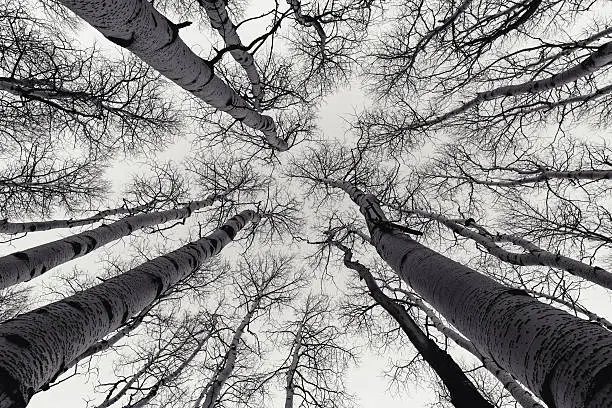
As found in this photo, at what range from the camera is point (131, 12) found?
5.65 ft

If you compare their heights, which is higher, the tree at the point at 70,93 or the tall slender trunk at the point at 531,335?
the tree at the point at 70,93

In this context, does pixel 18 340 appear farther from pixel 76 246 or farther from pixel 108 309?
pixel 76 246

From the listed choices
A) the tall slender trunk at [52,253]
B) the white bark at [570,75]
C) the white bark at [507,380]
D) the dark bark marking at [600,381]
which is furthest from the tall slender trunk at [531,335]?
the tall slender trunk at [52,253]

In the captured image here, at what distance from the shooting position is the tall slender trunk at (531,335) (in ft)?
3.01

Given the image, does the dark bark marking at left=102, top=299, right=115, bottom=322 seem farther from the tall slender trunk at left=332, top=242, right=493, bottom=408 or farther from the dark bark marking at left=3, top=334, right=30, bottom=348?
the tall slender trunk at left=332, top=242, right=493, bottom=408

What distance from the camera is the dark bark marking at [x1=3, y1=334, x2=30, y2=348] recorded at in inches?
47.9

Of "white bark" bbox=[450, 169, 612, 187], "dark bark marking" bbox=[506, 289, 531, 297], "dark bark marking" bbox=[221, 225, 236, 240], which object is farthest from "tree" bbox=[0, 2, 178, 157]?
"white bark" bbox=[450, 169, 612, 187]

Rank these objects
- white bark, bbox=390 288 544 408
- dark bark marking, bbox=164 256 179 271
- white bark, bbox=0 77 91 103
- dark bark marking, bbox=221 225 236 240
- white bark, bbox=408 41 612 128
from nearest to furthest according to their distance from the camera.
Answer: dark bark marking, bbox=164 256 179 271, white bark, bbox=408 41 612 128, white bark, bbox=0 77 91 103, white bark, bbox=390 288 544 408, dark bark marking, bbox=221 225 236 240

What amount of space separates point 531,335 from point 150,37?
2403 mm

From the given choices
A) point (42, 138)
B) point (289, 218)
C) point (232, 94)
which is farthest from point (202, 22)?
point (289, 218)

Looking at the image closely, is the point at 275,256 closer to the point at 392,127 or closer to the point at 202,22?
the point at 392,127

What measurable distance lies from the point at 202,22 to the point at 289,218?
545cm

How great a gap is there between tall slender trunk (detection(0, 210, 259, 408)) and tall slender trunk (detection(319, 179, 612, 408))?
67.7 inches

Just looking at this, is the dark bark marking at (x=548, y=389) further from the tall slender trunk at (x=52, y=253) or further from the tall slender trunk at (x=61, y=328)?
the tall slender trunk at (x=52, y=253)
